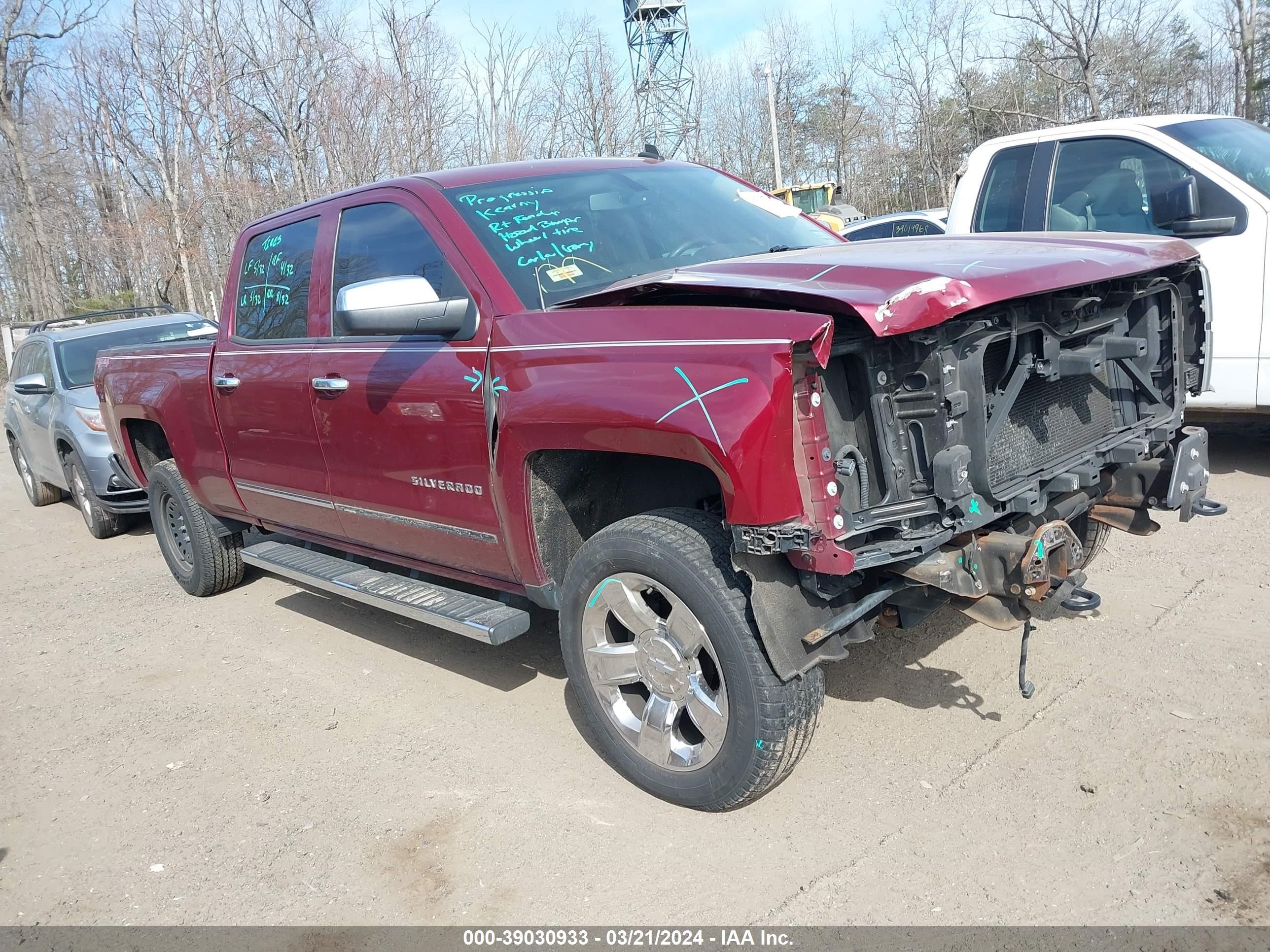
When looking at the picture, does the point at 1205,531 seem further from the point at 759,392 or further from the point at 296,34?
the point at 296,34

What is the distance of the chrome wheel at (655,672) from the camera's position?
299 cm

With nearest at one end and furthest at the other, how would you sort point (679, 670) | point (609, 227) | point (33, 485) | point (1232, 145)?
point (679, 670)
point (609, 227)
point (1232, 145)
point (33, 485)

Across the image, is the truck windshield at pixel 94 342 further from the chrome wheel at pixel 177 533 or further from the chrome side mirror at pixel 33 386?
the chrome wheel at pixel 177 533

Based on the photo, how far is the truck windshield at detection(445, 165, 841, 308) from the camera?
3.55m

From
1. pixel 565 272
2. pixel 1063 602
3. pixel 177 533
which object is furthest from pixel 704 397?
pixel 177 533

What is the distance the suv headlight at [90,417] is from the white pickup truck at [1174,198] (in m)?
6.75

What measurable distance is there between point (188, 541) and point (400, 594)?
2800 millimetres

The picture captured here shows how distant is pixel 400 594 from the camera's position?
4.02 metres

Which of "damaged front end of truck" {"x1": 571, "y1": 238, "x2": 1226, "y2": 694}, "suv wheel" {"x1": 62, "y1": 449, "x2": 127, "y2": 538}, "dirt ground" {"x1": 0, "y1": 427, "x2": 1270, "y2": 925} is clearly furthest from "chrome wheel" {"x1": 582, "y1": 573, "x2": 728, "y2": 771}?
"suv wheel" {"x1": 62, "y1": 449, "x2": 127, "y2": 538}

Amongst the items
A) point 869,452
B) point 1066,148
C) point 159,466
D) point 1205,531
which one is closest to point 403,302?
point 869,452

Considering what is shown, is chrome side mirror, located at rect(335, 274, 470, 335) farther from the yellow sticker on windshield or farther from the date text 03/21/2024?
the date text 03/21/2024

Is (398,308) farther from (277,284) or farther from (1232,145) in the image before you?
(1232,145)

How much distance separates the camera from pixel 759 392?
2.51 meters

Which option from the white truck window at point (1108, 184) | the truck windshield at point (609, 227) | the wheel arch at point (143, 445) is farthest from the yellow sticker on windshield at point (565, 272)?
the wheel arch at point (143, 445)
